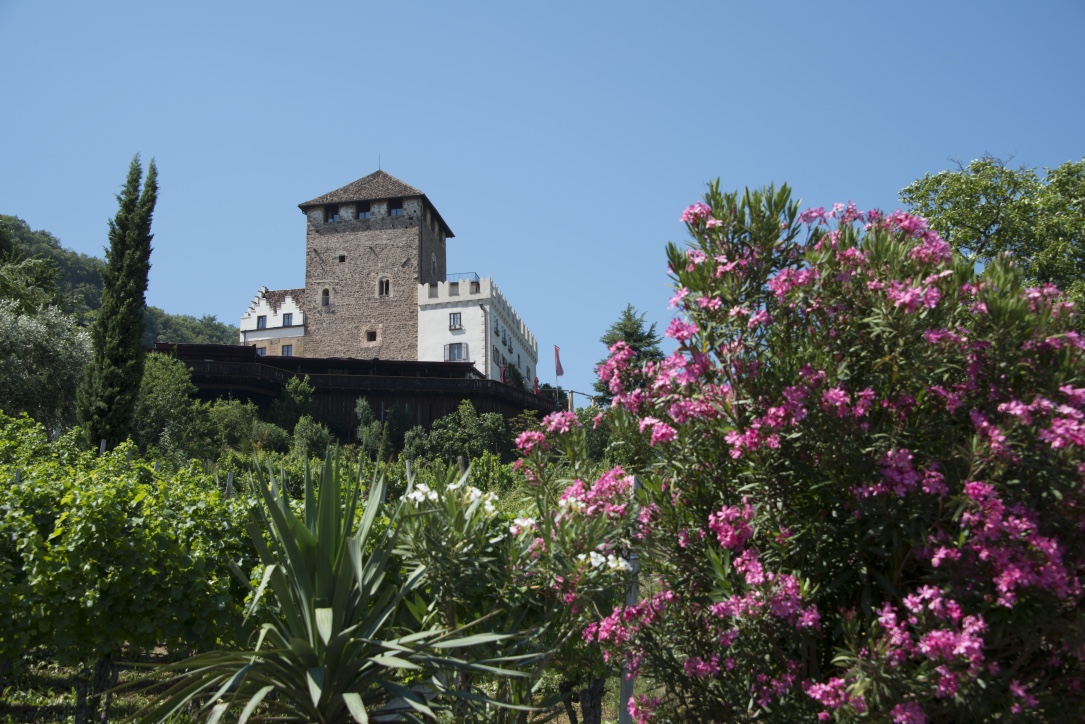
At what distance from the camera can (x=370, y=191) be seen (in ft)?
191

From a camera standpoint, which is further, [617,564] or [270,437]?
[270,437]

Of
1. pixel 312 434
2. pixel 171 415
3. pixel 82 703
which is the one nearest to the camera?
pixel 82 703

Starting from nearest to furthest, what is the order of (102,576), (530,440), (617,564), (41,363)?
(617,564) < (530,440) < (102,576) < (41,363)

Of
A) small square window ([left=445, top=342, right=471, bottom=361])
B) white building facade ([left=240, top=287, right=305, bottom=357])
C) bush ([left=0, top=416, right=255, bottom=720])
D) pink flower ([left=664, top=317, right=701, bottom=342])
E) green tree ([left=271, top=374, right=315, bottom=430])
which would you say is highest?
white building facade ([left=240, top=287, right=305, bottom=357])

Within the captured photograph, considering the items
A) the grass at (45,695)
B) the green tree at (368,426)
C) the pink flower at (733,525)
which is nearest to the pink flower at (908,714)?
the pink flower at (733,525)

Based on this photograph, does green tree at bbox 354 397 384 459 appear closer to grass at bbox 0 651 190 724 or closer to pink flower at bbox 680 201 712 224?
grass at bbox 0 651 190 724

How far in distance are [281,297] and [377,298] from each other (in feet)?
21.6

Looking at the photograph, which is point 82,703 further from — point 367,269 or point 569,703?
point 367,269

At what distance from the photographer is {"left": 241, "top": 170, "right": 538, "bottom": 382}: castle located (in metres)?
54.6

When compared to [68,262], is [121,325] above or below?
below

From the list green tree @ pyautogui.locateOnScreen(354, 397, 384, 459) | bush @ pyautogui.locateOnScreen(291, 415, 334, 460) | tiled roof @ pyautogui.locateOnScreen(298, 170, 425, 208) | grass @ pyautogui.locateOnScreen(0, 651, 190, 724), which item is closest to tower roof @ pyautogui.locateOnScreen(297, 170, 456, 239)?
tiled roof @ pyautogui.locateOnScreen(298, 170, 425, 208)

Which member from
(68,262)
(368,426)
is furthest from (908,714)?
(68,262)

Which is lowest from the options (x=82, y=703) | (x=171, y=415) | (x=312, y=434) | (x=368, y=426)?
(x=82, y=703)

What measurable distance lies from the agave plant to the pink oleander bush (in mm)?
852
